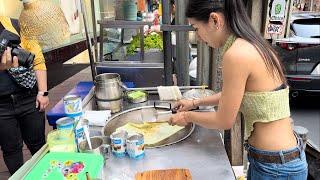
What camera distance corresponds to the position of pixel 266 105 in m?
1.44

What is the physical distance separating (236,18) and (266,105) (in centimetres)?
42

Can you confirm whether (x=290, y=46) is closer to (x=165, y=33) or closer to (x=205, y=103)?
(x=165, y=33)

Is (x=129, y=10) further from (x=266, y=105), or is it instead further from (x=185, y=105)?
(x=266, y=105)

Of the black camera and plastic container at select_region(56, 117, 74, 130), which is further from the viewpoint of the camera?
the black camera

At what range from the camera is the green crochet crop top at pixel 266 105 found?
1.43 meters

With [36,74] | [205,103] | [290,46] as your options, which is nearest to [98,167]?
[205,103]

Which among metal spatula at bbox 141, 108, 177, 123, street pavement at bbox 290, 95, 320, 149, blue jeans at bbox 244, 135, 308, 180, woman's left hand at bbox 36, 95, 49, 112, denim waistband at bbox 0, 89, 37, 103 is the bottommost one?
street pavement at bbox 290, 95, 320, 149

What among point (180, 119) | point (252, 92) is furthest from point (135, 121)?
point (252, 92)

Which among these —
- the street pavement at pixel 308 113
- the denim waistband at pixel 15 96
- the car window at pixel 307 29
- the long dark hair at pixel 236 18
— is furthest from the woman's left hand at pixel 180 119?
the car window at pixel 307 29

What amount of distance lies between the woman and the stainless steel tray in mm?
151

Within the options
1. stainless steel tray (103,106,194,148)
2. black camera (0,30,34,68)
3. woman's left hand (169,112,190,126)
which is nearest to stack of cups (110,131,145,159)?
stainless steel tray (103,106,194,148)

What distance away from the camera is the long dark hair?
136 centimetres

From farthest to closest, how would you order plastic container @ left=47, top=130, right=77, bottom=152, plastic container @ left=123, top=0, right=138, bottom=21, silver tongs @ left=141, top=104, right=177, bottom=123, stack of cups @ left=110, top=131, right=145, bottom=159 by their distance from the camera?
plastic container @ left=123, top=0, right=138, bottom=21
silver tongs @ left=141, top=104, right=177, bottom=123
stack of cups @ left=110, top=131, right=145, bottom=159
plastic container @ left=47, top=130, right=77, bottom=152

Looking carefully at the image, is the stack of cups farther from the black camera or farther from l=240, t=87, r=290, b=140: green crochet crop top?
the black camera
